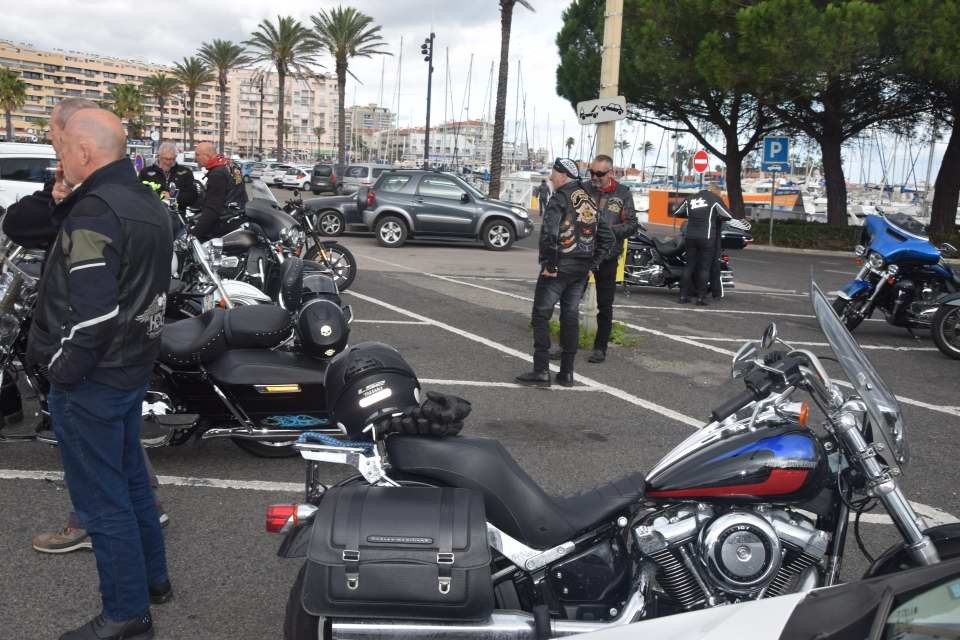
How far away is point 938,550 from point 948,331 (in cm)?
691

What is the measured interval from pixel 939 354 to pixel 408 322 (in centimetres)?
575

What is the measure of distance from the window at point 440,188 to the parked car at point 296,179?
2610 centimetres

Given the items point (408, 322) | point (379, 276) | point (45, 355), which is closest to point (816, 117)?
point (379, 276)

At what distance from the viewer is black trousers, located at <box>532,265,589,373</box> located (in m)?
6.95

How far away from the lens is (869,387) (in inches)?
110

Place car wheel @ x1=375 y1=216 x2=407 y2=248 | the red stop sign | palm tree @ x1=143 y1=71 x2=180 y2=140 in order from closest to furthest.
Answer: car wheel @ x1=375 y1=216 x2=407 y2=248, the red stop sign, palm tree @ x1=143 y1=71 x2=180 y2=140

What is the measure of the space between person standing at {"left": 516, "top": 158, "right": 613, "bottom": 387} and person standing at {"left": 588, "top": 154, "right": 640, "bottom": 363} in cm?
61

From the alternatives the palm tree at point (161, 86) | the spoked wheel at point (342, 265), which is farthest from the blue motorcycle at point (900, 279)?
the palm tree at point (161, 86)

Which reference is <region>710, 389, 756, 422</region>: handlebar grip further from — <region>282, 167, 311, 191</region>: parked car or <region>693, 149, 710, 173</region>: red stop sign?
<region>282, 167, 311, 191</region>: parked car

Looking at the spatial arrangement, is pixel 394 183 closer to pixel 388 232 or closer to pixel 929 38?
pixel 388 232

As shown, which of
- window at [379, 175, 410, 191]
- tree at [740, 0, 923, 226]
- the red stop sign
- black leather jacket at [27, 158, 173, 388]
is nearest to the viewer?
black leather jacket at [27, 158, 173, 388]

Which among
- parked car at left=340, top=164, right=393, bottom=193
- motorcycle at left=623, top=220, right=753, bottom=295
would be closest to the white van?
motorcycle at left=623, top=220, right=753, bottom=295

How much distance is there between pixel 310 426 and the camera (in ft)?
16.0

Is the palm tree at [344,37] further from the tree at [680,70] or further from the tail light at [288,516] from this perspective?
the tail light at [288,516]
